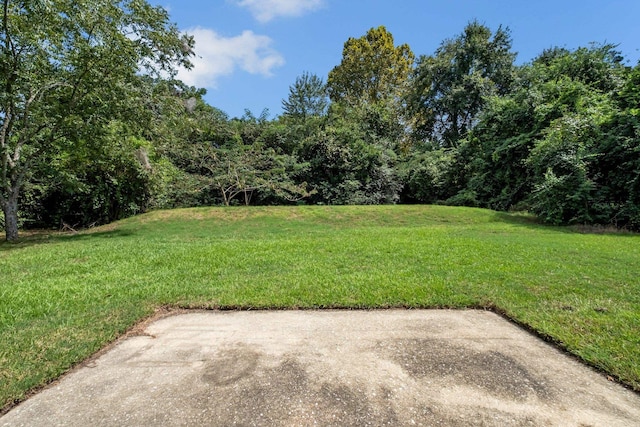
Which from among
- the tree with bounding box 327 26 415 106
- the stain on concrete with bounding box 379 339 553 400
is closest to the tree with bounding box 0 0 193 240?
the stain on concrete with bounding box 379 339 553 400

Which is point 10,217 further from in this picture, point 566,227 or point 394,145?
point 394,145

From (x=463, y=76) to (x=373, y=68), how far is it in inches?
347

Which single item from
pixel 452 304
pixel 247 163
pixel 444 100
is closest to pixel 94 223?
pixel 247 163

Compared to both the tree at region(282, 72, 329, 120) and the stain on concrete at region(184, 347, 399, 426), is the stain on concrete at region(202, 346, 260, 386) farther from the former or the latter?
the tree at region(282, 72, 329, 120)

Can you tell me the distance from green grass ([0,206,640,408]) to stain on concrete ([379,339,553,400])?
0.66 meters

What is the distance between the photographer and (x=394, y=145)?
74.4 feet

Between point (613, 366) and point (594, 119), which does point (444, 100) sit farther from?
point (613, 366)

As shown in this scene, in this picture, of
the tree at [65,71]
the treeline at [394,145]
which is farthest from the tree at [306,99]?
the tree at [65,71]

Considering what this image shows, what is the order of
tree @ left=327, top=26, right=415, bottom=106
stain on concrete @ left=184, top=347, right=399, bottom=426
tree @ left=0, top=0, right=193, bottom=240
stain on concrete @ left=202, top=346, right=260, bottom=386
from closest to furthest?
stain on concrete @ left=184, top=347, right=399, bottom=426 < stain on concrete @ left=202, top=346, right=260, bottom=386 < tree @ left=0, top=0, right=193, bottom=240 < tree @ left=327, top=26, right=415, bottom=106

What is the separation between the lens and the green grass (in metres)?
2.88

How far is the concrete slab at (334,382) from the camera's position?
1.95 m

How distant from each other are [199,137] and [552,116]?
689 inches

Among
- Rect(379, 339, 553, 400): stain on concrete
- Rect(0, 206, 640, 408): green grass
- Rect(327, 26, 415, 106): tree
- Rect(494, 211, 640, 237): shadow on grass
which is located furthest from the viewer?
Rect(327, 26, 415, 106): tree

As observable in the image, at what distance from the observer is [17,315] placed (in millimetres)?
3549
